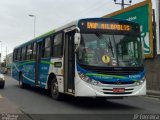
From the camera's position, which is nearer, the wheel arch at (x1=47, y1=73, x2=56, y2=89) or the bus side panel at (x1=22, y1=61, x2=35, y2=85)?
the wheel arch at (x1=47, y1=73, x2=56, y2=89)

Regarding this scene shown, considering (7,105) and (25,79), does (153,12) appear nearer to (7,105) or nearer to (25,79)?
(25,79)

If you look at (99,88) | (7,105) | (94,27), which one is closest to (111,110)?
(99,88)

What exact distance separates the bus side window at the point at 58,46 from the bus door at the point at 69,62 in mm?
641

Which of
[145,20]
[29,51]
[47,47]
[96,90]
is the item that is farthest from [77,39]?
[145,20]

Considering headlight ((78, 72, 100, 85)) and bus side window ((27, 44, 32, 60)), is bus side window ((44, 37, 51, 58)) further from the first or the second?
headlight ((78, 72, 100, 85))

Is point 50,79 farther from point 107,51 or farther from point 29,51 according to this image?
point 29,51

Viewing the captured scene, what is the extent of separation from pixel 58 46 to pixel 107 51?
3149 millimetres

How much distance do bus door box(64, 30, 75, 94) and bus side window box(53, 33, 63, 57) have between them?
0.64 metres

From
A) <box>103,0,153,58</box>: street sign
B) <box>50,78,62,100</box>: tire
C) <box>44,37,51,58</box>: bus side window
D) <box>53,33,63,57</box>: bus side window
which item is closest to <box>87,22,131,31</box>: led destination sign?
<box>53,33,63,57</box>: bus side window

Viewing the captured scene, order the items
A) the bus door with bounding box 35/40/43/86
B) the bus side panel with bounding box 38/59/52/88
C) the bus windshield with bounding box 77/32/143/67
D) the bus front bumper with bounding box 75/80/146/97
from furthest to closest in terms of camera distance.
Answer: the bus door with bounding box 35/40/43/86 < the bus side panel with bounding box 38/59/52/88 < the bus windshield with bounding box 77/32/143/67 < the bus front bumper with bounding box 75/80/146/97

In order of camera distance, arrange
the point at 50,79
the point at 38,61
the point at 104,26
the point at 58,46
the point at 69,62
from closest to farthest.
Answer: the point at 104,26 < the point at 69,62 < the point at 58,46 < the point at 50,79 < the point at 38,61

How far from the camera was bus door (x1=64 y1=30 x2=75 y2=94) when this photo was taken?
13.8 meters

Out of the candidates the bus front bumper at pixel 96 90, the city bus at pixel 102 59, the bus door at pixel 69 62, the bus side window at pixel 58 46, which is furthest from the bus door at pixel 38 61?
the bus front bumper at pixel 96 90

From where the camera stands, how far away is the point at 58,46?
15.7m
